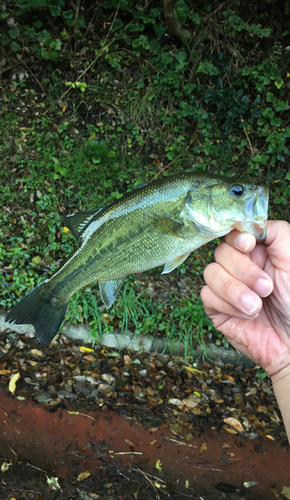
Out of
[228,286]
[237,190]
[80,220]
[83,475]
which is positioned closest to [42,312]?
[80,220]

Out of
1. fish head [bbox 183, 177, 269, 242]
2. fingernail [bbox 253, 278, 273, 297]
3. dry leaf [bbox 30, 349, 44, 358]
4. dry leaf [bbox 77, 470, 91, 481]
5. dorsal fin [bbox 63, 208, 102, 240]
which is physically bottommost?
dry leaf [bbox 77, 470, 91, 481]

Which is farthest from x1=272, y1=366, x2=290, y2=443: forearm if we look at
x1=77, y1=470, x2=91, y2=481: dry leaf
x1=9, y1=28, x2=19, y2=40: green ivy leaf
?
x1=9, y1=28, x2=19, y2=40: green ivy leaf

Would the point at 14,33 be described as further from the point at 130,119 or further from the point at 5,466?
the point at 5,466

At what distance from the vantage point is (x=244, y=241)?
1842 millimetres

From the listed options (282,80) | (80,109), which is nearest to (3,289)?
(80,109)

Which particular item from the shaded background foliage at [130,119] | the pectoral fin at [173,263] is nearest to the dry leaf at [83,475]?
the shaded background foliage at [130,119]

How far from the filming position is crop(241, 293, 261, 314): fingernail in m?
1.77

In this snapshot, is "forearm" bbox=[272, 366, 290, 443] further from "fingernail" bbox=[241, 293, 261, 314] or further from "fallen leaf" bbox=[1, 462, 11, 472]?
"fallen leaf" bbox=[1, 462, 11, 472]

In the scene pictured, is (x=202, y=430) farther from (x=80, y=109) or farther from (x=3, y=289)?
(x=80, y=109)

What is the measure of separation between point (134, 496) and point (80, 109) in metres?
4.86

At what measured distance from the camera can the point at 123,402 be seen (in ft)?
12.8

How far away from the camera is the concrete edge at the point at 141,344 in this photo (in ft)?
13.8

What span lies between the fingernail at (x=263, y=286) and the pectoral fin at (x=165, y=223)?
1.68 feet

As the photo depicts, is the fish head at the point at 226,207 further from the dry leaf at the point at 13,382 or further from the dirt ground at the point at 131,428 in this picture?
the dry leaf at the point at 13,382
